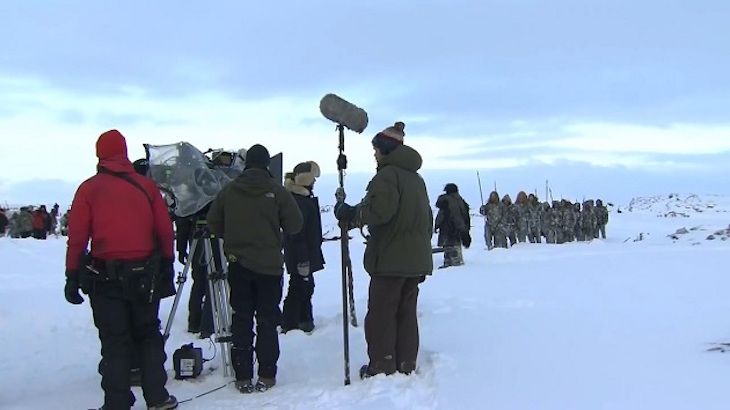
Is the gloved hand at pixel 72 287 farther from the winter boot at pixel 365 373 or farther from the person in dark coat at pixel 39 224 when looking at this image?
the person in dark coat at pixel 39 224

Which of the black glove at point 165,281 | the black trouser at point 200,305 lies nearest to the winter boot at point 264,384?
the black glove at point 165,281

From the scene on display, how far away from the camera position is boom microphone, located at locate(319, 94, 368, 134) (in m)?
6.04

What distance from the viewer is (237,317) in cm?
518

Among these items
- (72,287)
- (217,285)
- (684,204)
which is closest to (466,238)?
(217,285)

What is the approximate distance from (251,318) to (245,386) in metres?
0.50

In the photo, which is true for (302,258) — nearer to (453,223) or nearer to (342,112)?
(342,112)

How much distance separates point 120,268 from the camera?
446 cm

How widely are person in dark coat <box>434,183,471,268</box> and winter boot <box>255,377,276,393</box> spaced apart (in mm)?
7555

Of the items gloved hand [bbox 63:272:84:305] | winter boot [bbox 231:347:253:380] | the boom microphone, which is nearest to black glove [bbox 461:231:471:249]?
the boom microphone

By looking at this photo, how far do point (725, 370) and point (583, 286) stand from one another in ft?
13.7

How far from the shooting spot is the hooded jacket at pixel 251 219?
513cm

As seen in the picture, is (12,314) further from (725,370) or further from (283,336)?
(725,370)

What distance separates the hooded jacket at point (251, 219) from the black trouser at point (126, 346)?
76 cm

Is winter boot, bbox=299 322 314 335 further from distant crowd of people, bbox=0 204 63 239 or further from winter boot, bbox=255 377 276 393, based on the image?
distant crowd of people, bbox=0 204 63 239
